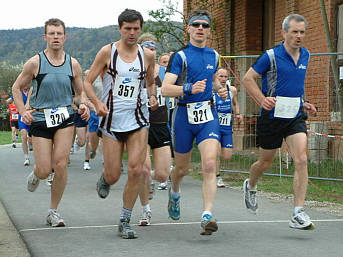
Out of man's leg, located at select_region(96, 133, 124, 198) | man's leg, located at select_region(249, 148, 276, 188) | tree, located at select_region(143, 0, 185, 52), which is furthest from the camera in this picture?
tree, located at select_region(143, 0, 185, 52)

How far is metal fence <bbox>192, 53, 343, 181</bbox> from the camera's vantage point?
39.0ft

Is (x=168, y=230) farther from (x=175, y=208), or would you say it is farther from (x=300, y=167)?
(x=300, y=167)

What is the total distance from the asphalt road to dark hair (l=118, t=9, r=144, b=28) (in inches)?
82.5

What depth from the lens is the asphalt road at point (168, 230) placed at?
6008 mm

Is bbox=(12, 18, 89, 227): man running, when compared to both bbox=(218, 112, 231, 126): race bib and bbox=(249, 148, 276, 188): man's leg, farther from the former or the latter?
bbox=(218, 112, 231, 126): race bib

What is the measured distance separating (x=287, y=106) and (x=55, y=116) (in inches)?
95.6

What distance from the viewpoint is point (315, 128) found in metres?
13.1

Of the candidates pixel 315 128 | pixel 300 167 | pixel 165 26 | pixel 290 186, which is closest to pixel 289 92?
pixel 300 167

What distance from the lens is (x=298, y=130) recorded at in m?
7.15

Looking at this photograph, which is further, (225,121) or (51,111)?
(225,121)

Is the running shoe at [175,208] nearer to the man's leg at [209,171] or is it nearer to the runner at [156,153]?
the runner at [156,153]

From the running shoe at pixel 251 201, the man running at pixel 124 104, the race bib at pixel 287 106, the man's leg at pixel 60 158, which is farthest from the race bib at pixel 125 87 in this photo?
the running shoe at pixel 251 201

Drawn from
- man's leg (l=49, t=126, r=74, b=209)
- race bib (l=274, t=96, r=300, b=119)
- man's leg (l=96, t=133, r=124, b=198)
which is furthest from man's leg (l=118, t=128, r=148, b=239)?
race bib (l=274, t=96, r=300, b=119)

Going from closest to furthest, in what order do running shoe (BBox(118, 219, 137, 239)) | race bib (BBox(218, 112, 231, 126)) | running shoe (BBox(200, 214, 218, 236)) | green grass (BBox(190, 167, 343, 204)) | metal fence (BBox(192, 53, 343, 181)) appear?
running shoe (BBox(200, 214, 218, 236)) → running shoe (BBox(118, 219, 137, 239)) → green grass (BBox(190, 167, 343, 204)) → race bib (BBox(218, 112, 231, 126)) → metal fence (BBox(192, 53, 343, 181))
